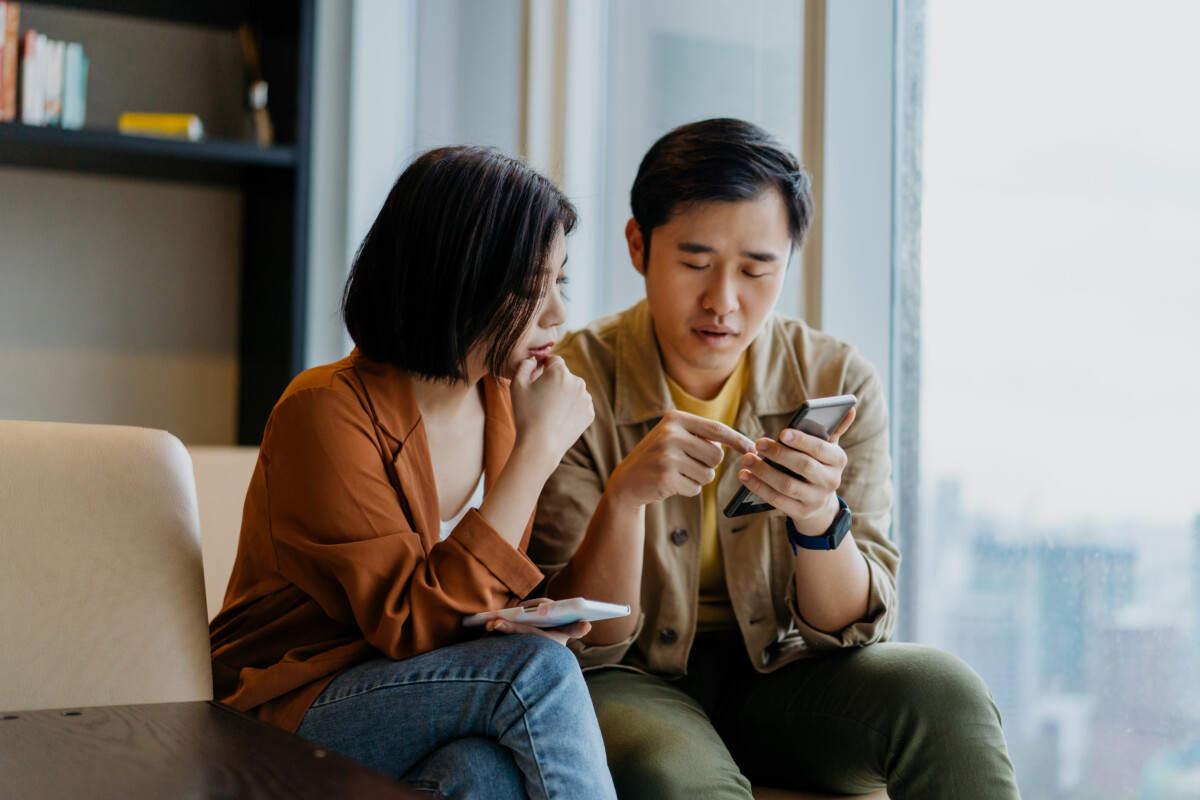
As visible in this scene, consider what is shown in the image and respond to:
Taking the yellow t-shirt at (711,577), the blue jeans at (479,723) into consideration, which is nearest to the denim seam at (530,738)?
the blue jeans at (479,723)

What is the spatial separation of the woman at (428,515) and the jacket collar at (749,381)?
0.55ft

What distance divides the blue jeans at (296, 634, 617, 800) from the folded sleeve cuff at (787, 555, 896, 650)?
41 cm

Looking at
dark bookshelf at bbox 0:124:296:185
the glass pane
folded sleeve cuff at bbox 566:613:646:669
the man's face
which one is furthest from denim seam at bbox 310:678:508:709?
dark bookshelf at bbox 0:124:296:185

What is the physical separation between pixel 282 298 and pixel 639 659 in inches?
60.7

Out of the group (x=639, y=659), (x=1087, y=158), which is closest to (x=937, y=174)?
(x=1087, y=158)

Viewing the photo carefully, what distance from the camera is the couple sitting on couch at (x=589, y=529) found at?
1.09 metres

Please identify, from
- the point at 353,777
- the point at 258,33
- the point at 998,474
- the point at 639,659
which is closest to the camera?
the point at 353,777

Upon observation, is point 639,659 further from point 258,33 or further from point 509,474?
point 258,33

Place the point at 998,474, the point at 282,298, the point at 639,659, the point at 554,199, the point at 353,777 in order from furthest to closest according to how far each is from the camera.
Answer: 1. the point at 282,298
2. the point at 998,474
3. the point at 639,659
4. the point at 554,199
5. the point at 353,777

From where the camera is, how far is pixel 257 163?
8.57 feet

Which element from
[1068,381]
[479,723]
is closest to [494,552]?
[479,723]

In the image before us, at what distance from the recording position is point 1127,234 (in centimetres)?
146

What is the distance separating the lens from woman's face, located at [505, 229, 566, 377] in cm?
132

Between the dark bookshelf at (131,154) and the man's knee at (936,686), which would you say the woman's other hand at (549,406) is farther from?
the dark bookshelf at (131,154)
